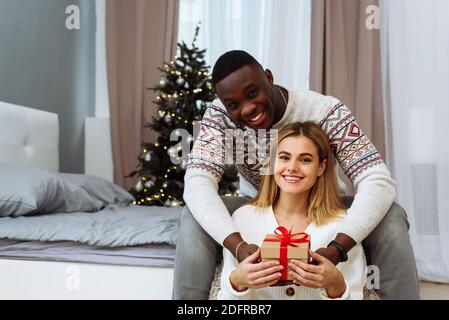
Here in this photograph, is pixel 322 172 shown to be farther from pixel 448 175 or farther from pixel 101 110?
pixel 101 110

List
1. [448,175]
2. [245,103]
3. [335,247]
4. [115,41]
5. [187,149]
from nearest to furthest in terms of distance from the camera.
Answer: [335,247], [245,103], [448,175], [187,149], [115,41]

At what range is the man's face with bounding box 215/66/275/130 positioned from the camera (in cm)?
135

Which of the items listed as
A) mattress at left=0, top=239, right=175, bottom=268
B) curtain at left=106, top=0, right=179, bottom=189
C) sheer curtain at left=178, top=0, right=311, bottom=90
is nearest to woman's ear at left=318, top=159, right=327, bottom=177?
mattress at left=0, top=239, right=175, bottom=268

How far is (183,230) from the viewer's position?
140 cm

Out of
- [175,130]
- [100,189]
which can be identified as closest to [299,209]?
[100,189]

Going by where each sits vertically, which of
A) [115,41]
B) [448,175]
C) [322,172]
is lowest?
[448,175]

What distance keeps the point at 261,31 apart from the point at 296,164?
7.85ft

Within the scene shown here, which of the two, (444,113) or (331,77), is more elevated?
(331,77)

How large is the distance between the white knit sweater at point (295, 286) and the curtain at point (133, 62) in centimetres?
246

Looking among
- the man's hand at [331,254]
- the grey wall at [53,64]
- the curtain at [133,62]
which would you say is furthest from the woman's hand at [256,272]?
the curtain at [133,62]

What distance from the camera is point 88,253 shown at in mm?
1765
